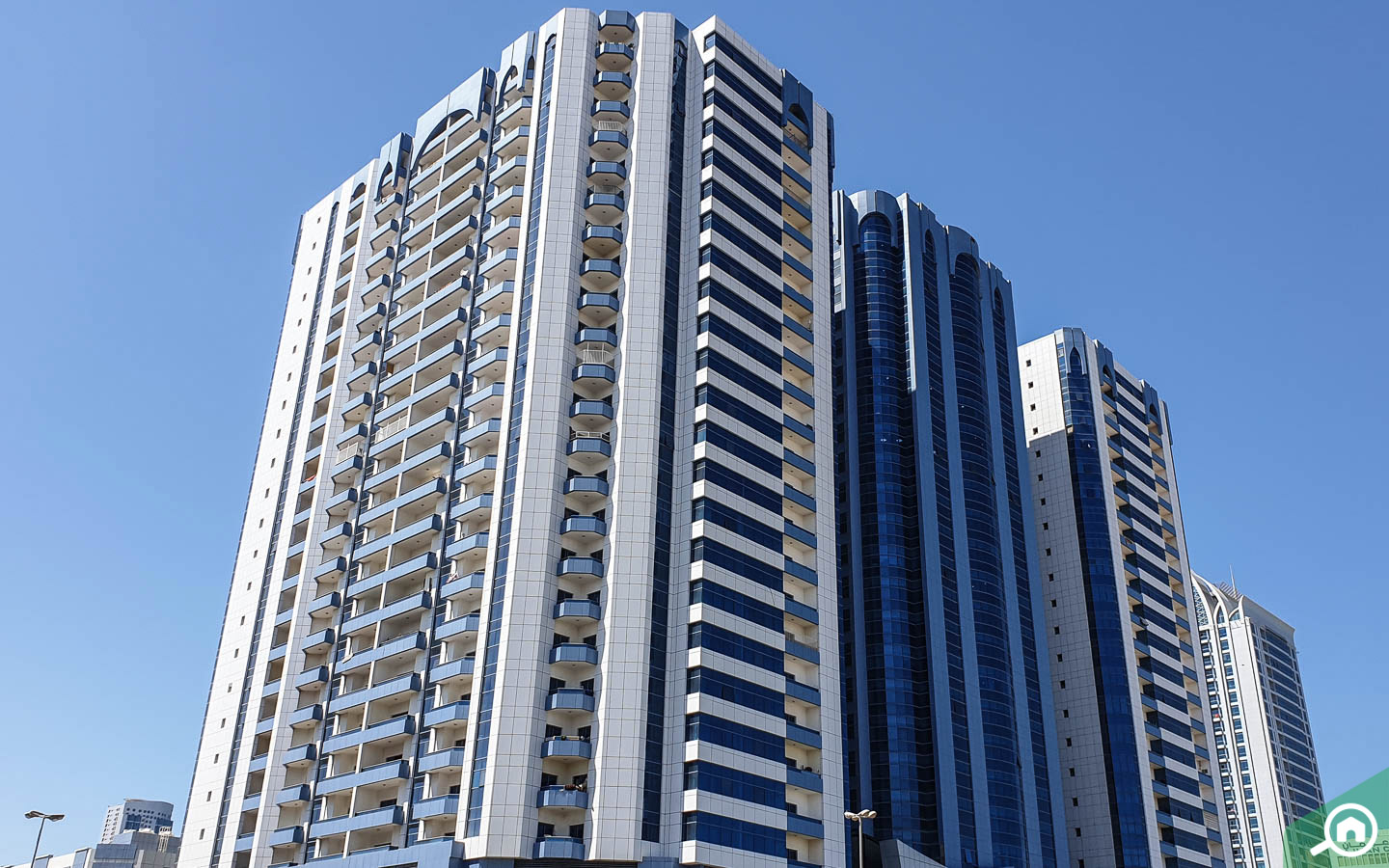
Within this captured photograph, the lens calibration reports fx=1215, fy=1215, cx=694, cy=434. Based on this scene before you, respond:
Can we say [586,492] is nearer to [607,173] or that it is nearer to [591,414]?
[591,414]

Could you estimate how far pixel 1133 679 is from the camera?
148000 mm

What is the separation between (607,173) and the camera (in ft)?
343

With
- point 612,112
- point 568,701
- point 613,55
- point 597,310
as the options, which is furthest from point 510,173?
point 568,701

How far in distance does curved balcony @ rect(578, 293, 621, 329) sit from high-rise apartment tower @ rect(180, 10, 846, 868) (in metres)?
0.36

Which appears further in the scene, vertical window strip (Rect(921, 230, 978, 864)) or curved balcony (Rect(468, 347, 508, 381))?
vertical window strip (Rect(921, 230, 978, 864))

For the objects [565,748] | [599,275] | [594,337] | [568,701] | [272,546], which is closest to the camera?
[565,748]

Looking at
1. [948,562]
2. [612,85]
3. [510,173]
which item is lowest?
[948,562]

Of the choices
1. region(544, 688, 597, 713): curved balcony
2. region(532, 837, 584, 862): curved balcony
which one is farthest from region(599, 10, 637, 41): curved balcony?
region(532, 837, 584, 862): curved balcony

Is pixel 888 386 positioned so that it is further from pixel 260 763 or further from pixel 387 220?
pixel 260 763

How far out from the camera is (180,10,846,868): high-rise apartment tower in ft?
276

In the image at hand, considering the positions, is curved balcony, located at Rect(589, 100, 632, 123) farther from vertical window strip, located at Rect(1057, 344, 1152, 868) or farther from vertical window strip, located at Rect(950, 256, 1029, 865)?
vertical window strip, located at Rect(1057, 344, 1152, 868)

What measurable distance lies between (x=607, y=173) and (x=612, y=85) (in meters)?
10.3

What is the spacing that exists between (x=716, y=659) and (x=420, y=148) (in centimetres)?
6709

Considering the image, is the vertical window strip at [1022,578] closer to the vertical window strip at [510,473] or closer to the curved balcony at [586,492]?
the curved balcony at [586,492]
